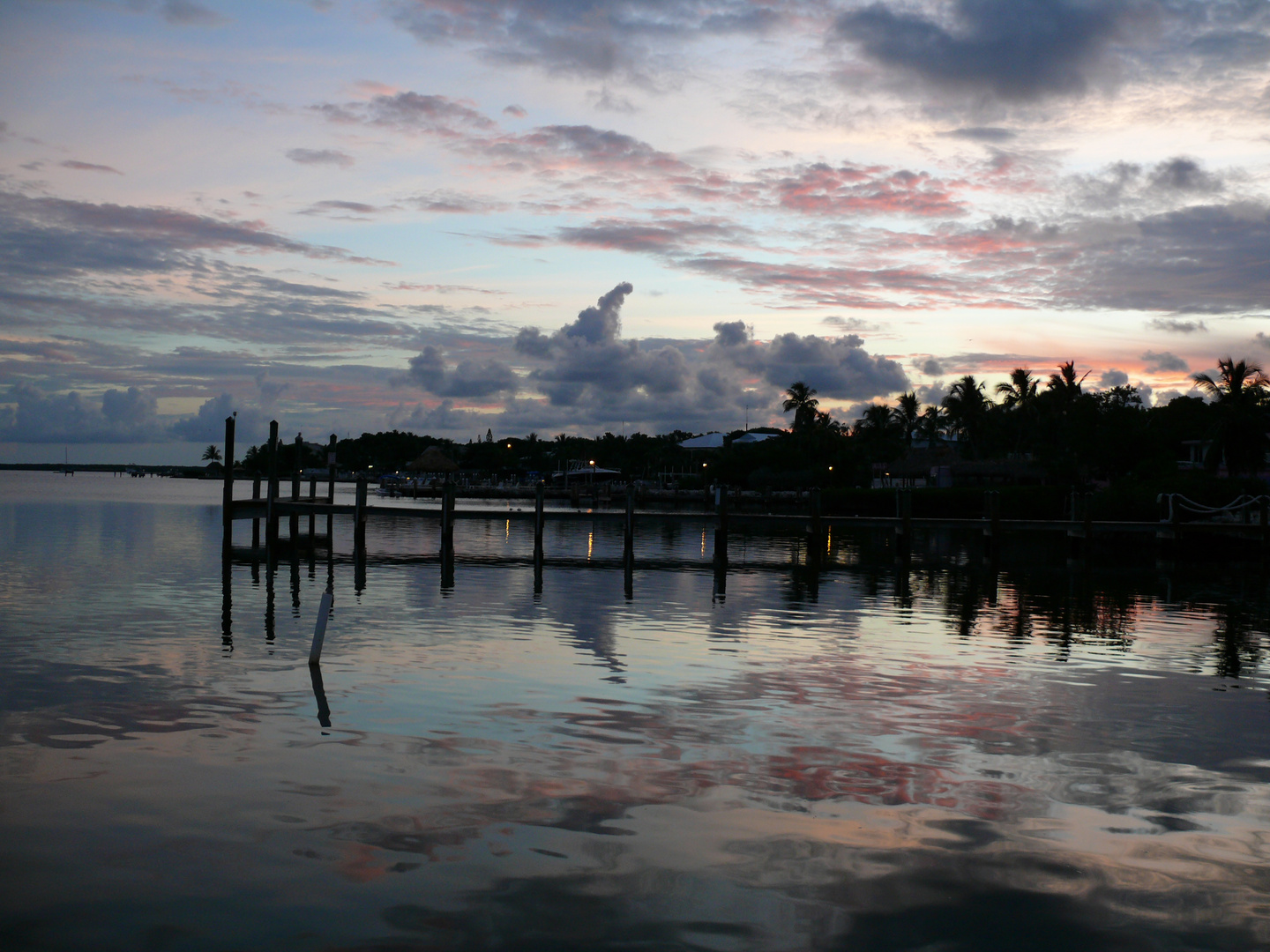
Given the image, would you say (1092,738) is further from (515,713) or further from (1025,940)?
(515,713)

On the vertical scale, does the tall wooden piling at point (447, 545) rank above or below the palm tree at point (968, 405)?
below

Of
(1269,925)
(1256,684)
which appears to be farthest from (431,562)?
(1269,925)

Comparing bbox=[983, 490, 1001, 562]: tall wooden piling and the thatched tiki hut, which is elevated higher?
the thatched tiki hut

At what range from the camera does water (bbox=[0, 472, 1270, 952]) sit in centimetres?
686

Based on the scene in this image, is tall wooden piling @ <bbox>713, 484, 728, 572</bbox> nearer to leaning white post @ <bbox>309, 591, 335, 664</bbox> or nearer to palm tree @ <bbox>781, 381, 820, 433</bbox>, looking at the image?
leaning white post @ <bbox>309, 591, 335, 664</bbox>

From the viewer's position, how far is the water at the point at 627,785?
6859 millimetres

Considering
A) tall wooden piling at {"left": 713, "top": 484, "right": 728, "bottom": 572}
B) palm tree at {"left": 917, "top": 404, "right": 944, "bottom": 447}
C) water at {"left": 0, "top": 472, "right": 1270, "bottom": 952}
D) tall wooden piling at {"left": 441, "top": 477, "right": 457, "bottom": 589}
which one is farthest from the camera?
palm tree at {"left": 917, "top": 404, "right": 944, "bottom": 447}

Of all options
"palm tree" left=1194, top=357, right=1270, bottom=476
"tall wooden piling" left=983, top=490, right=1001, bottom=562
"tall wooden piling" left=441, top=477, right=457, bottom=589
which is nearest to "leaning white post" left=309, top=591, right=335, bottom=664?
"tall wooden piling" left=441, top=477, right=457, bottom=589

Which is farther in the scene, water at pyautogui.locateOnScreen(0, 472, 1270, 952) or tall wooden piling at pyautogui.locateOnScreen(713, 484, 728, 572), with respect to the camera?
tall wooden piling at pyautogui.locateOnScreen(713, 484, 728, 572)

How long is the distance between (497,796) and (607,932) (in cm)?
286

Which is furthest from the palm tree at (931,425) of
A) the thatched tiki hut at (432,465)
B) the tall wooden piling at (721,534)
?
the tall wooden piling at (721,534)

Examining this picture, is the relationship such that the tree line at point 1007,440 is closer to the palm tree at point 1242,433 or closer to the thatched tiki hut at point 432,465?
the palm tree at point 1242,433

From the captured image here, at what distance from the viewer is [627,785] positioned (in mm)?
9633

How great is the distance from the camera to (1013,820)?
344 inches
